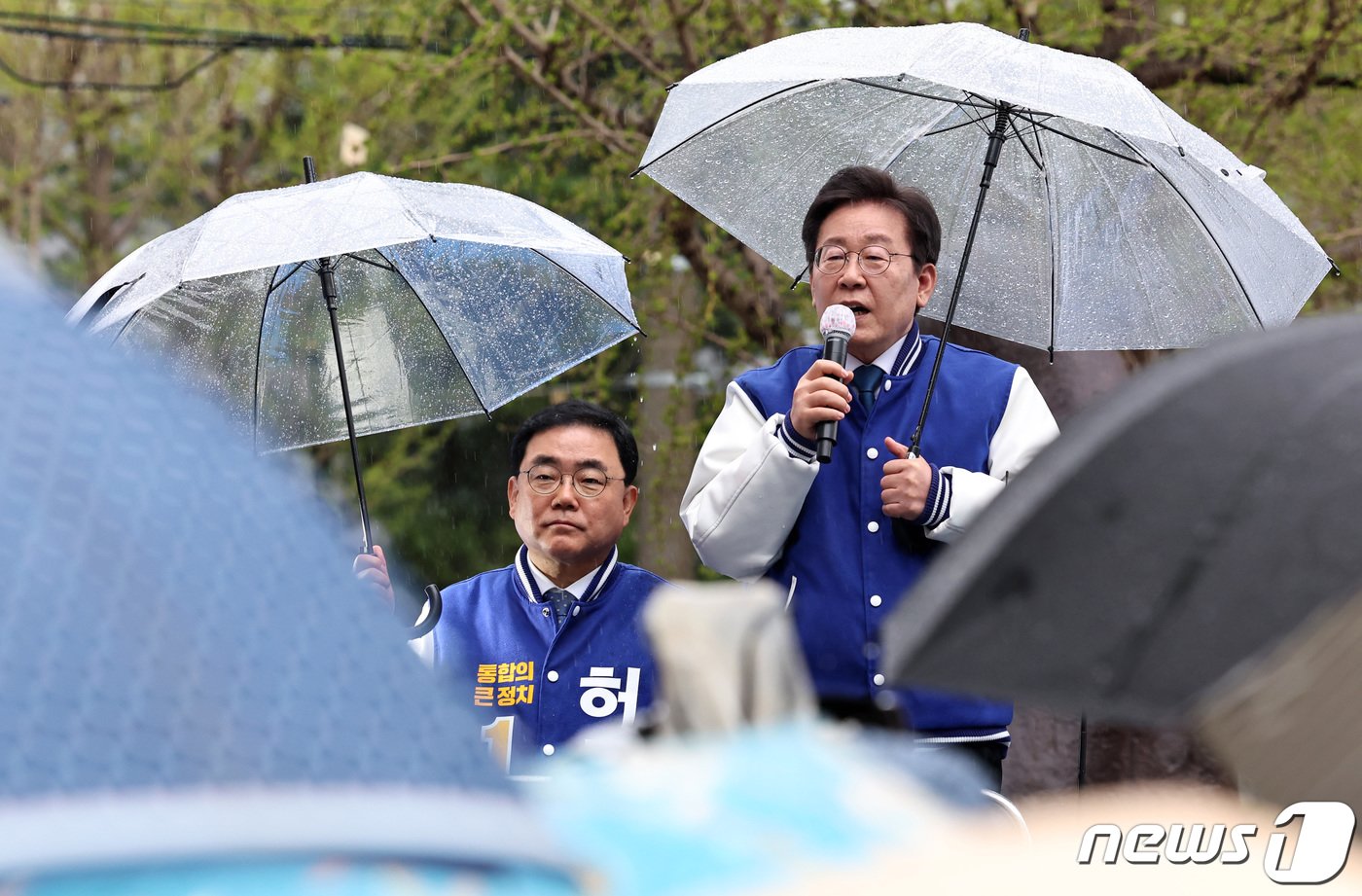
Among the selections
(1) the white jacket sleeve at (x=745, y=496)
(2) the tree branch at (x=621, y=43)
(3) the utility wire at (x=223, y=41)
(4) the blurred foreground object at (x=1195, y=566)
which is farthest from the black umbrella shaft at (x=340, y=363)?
(3) the utility wire at (x=223, y=41)

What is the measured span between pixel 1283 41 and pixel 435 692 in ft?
20.3

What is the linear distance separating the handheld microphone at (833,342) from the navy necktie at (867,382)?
0.12m

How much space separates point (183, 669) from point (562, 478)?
292 centimetres

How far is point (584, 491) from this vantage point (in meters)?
3.79

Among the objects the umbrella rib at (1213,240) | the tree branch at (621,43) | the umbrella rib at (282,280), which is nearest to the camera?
the umbrella rib at (1213,240)

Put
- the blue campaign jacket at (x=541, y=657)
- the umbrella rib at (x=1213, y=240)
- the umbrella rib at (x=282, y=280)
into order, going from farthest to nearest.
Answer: the umbrella rib at (x=282, y=280)
the umbrella rib at (x=1213, y=240)
the blue campaign jacket at (x=541, y=657)

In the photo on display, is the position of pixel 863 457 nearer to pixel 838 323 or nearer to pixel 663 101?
pixel 838 323

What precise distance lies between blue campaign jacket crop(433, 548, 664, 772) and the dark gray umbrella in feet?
7.20

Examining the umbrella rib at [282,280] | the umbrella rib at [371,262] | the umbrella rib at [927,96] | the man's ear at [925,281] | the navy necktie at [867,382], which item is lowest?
the navy necktie at [867,382]

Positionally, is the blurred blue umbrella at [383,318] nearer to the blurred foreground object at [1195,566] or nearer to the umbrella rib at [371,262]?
the umbrella rib at [371,262]

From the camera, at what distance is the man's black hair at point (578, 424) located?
3.88m

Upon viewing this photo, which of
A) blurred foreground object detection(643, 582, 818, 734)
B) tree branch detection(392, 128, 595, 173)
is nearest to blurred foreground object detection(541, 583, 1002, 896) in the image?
blurred foreground object detection(643, 582, 818, 734)

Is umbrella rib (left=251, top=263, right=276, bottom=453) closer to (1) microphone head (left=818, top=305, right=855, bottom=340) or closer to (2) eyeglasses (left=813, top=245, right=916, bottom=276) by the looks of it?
(2) eyeglasses (left=813, top=245, right=916, bottom=276)

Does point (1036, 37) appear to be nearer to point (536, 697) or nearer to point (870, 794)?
point (536, 697)
